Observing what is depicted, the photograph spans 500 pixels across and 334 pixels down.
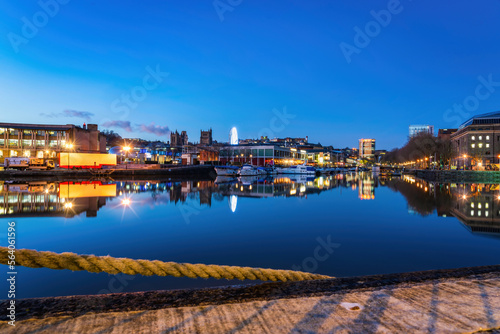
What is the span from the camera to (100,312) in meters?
3.49

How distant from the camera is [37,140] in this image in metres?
76.9

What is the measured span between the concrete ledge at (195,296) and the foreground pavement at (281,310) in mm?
12

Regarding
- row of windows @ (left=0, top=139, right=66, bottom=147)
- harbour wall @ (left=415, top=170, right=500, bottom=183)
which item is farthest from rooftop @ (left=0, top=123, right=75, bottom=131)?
harbour wall @ (left=415, top=170, right=500, bottom=183)

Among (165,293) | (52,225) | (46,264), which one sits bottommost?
(52,225)

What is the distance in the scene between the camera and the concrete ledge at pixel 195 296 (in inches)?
143

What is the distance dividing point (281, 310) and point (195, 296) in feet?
4.11

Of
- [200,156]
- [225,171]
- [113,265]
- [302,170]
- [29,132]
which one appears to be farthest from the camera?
[200,156]

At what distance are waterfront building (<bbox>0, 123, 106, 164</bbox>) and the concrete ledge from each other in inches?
3107

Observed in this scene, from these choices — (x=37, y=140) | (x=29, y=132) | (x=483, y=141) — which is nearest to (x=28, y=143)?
(x=37, y=140)

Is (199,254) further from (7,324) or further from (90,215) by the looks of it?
(90,215)

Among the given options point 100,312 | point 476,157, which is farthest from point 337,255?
point 476,157

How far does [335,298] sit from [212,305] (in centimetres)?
151

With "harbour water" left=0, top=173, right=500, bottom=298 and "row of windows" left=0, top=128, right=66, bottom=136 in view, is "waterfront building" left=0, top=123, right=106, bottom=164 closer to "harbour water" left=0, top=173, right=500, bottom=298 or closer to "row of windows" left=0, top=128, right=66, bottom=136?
"row of windows" left=0, top=128, right=66, bottom=136

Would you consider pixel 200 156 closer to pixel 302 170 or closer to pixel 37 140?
pixel 302 170
